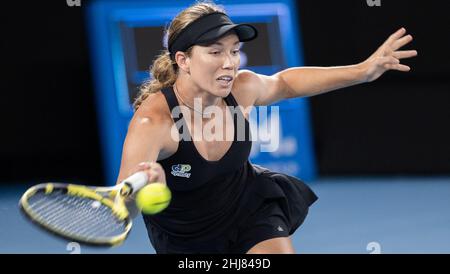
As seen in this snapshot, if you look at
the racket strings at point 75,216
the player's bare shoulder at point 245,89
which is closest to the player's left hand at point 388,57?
the player's bare shoulder at point 245,89

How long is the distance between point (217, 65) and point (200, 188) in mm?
469

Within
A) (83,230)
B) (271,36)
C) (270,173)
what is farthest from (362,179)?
(83,230)

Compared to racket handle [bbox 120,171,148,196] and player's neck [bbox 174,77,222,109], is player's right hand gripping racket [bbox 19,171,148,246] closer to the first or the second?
racket handle [bbox 120,171,148,196]

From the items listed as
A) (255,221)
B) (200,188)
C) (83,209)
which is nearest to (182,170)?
(200,188)

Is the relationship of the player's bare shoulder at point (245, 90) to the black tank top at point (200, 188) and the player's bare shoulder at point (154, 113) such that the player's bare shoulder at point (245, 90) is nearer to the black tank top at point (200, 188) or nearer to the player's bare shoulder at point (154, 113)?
the black tank top at point (200, 188)

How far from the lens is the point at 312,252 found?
519 centimetres

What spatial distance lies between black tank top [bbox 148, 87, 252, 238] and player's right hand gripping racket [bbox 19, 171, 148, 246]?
0.45 meters

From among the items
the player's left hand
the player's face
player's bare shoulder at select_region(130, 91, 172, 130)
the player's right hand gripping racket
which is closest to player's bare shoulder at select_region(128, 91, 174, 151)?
player's bare shoulder at select_region(130, 91, 172, 130)

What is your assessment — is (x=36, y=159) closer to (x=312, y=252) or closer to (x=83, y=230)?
(x=312, y=252)

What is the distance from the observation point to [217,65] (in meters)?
3.67

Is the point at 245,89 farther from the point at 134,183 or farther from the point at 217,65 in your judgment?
the point at 134,183
